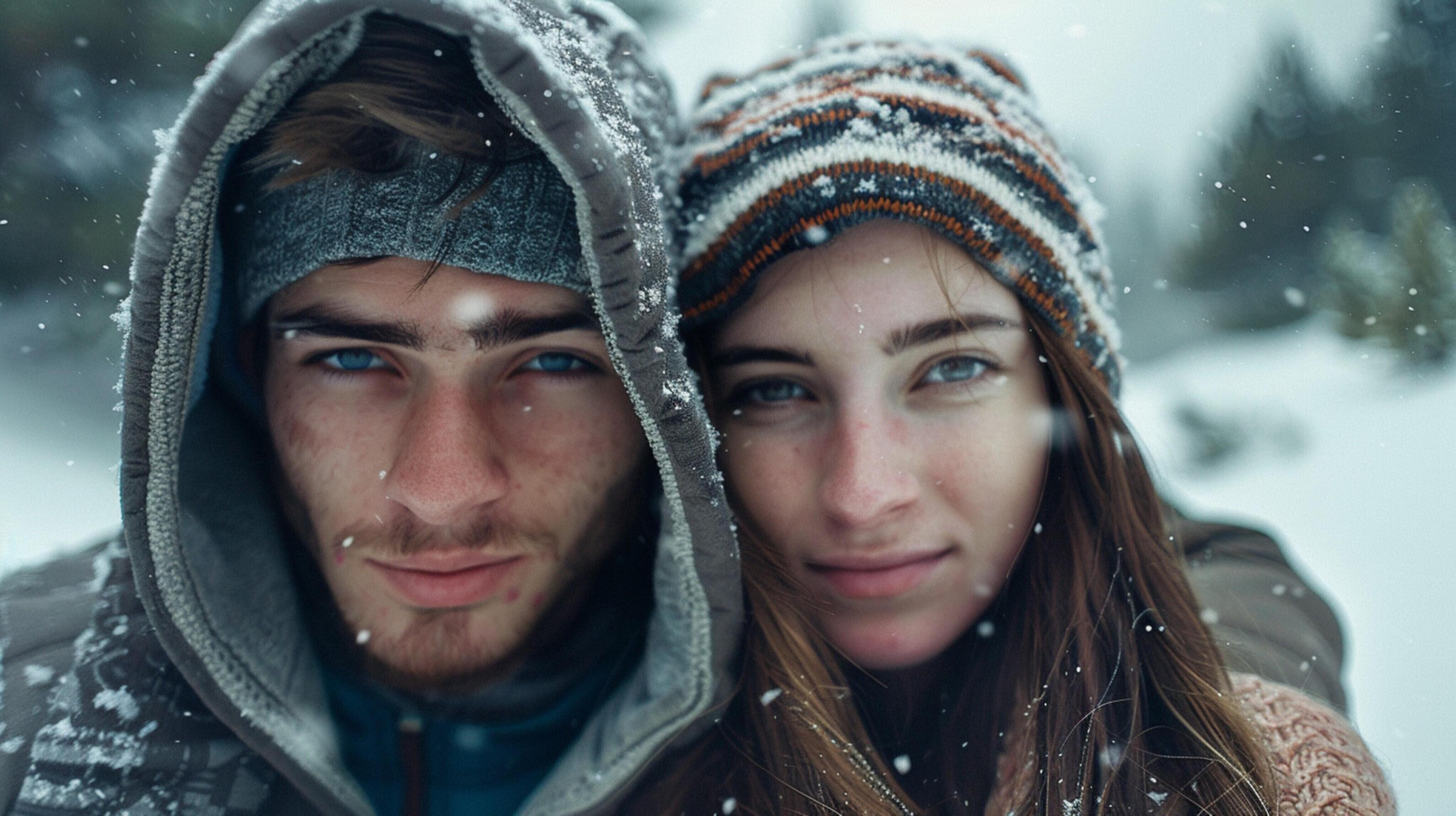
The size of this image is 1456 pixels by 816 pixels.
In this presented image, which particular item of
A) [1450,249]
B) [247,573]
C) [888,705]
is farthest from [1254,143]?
[247,573]

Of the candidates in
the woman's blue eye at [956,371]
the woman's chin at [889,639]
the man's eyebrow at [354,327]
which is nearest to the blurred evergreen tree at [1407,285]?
the woman's blue eye at [956,371]

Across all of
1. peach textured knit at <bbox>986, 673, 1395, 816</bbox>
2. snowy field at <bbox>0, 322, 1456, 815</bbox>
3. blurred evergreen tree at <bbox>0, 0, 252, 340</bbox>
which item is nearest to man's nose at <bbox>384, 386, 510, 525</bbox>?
snowy field at <bbox>0, 322, 1456, 815</bbox>

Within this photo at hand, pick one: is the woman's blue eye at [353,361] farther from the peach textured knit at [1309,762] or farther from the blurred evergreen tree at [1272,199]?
the blurred evergreen tree at [1272,199]

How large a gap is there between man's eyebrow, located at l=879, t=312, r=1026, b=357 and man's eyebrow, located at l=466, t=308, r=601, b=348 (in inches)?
20.5

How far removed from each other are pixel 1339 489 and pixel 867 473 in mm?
5122

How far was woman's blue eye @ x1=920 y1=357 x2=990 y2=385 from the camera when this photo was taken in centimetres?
156

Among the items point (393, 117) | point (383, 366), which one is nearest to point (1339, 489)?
point (383, 366)

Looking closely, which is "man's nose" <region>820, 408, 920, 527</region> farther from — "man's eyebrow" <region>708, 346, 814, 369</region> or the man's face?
the man's face

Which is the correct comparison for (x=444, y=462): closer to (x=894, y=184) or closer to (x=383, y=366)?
(x=383, y=366)

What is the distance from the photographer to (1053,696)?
4.97ft

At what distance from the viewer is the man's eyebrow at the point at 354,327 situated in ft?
4.45

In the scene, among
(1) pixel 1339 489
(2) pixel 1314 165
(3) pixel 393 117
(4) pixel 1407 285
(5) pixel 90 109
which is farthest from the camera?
(2) pixel 1314 165

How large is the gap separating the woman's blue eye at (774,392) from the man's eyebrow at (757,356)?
63 mm

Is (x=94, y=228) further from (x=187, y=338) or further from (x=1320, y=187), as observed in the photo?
(x=1320, y=187)
